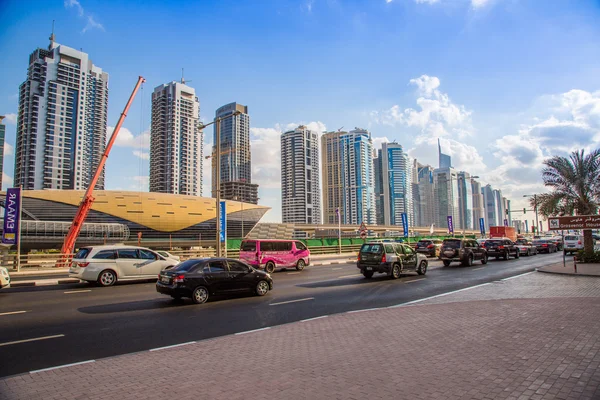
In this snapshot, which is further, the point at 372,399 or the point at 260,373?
the point at 260,373

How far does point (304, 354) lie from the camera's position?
6.52 m

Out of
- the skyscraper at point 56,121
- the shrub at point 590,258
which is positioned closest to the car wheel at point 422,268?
the shrub at point 590,258

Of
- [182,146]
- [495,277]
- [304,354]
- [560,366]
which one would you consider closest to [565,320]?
[560,366]

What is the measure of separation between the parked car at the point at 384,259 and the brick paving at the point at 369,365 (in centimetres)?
941

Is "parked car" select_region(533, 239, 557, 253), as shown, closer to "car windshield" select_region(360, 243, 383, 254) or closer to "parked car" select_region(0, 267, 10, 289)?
"car windshield" select_region(360, 243, 383, 254)

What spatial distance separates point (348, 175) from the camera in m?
127

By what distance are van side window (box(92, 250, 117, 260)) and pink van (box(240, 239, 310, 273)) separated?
321 inches

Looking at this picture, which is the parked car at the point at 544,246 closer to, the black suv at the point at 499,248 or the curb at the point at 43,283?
the black suv at the point at 499,248

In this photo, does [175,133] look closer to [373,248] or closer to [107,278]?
[107,278]

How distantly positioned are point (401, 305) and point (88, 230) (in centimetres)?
9134

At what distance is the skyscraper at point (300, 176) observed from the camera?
426 feet

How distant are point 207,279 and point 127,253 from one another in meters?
7.06

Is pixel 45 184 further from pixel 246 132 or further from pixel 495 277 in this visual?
pixel 495 277

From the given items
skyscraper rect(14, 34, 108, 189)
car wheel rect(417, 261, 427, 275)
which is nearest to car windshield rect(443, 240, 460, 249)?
car wheel rect(417, 261, 427, 275)
